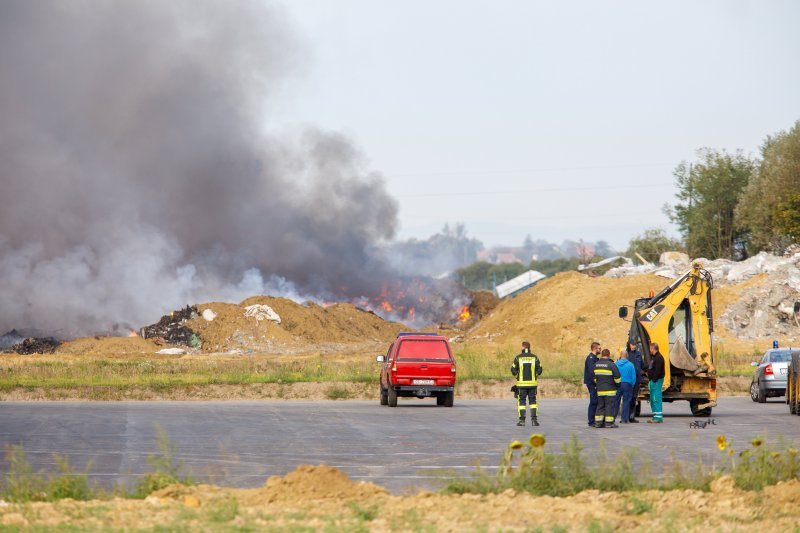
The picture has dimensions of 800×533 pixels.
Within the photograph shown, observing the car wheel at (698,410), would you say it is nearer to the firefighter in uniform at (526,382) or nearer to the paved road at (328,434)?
the paved road at (328,434)

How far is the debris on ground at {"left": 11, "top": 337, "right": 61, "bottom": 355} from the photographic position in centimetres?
6638

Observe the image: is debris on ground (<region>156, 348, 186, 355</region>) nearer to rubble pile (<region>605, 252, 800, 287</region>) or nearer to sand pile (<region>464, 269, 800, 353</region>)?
sand pile (<region>464, 269, 800, 353</region>)

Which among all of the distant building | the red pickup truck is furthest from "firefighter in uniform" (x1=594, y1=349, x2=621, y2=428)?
the distant building

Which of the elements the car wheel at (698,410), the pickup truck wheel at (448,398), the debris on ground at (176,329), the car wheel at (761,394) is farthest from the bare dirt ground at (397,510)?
the debris on ground at (176,329)

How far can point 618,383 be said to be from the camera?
26328 millimetres

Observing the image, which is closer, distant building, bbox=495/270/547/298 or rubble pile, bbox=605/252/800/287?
rubble pile, bbox=605/252/800/287

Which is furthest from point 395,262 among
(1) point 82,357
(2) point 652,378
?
(2) point 652,378

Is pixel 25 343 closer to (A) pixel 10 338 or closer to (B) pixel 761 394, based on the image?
(A) pixel 10 338

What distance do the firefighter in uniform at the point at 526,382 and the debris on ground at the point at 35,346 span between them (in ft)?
149

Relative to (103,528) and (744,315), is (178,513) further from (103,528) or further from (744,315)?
(744,315)

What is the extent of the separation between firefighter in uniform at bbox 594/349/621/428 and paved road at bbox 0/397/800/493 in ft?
1.62

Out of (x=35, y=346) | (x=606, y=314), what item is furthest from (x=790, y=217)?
(x=35, y=346)

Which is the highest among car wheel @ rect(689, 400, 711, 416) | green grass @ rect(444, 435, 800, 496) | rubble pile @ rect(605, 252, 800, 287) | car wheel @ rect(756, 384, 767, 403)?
rubble pile @ rect(605, 252, 800, 287)

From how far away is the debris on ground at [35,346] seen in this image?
218 ft
